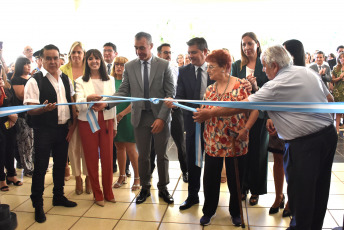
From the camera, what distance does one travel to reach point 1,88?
11.1ft

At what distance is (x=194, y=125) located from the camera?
127 inches

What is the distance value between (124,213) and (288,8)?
10.2 meters

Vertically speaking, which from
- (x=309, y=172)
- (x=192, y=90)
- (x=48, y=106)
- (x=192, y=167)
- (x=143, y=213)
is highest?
(x=192, y=90)

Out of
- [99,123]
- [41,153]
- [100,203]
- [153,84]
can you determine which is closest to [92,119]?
[99,123]

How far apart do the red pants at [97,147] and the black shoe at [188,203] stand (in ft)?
2.87

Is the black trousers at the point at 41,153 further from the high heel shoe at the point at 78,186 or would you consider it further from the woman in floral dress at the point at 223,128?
the woman in floral dress at the point at 223,128

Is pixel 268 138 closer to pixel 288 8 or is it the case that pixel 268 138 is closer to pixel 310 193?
pixel 310 193

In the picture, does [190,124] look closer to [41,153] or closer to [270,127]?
[270,127]

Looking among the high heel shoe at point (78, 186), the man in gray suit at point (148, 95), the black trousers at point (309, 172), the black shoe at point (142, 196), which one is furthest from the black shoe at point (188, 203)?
the high heel shoe at point (78, 186)

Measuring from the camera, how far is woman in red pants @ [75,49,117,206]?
10.8 feet

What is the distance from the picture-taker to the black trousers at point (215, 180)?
2.78 metres

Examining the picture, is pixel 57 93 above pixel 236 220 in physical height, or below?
above

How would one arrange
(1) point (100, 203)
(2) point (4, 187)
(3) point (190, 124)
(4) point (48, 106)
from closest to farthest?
(4) point (48, 106)
(3) point (190, 124)
(1) point (100, 203)
(2) point (4, 187)

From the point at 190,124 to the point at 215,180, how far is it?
71 centimetres
